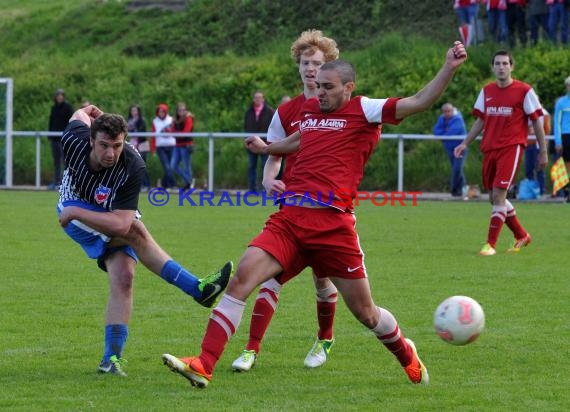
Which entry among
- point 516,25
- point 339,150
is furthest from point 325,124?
point 516,25

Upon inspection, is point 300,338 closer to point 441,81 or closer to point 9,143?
point 441,81

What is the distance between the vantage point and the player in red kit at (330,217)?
6.43 m

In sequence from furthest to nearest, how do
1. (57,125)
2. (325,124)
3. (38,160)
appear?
(38,160), (57,125), (325,124)

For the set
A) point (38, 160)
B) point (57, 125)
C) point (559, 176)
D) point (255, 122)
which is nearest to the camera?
point (559, 176)

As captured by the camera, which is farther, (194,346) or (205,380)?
(194,346)

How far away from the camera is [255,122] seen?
2383cm

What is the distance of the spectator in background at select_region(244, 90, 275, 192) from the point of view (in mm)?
23359

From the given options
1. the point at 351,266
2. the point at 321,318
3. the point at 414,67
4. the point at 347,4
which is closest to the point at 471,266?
the point at 321,318

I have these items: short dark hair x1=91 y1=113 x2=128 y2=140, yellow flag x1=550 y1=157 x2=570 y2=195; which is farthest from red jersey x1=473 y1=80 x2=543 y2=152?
yellow flag x1=550 y1=157 x2=570 y2=195

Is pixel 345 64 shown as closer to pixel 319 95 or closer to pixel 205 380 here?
pixel 319 95

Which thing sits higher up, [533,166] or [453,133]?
[453,133]

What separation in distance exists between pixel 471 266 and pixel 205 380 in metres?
6.09

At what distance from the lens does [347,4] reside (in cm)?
3181

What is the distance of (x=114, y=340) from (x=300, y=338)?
158cm
